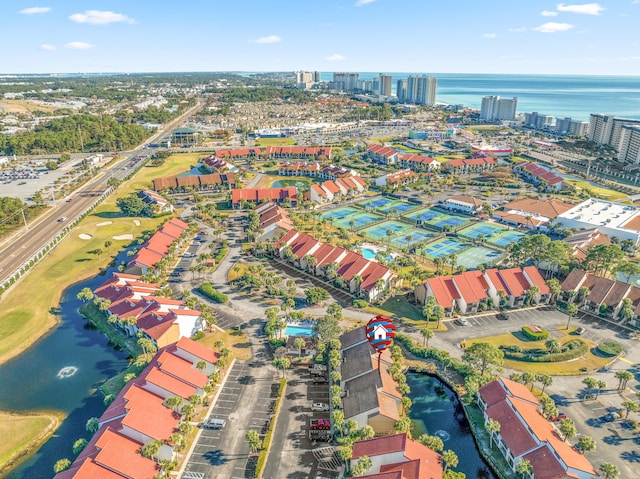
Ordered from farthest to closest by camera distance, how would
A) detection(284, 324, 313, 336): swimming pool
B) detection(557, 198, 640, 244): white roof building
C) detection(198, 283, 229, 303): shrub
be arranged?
1. detection(557, 198, 640, 244): white roof building
2. detection(198, 283, 229, 303): shrub
3. detection(284, 324, 313, 336): swimming pool

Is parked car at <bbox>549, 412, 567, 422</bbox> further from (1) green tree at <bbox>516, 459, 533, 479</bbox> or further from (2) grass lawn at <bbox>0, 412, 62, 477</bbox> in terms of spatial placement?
(2) grass lawn at <bbox>0, 412, 62, 477</bbox>

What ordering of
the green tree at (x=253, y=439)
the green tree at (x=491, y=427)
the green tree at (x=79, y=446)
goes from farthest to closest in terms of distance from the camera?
the green tree at (x=491, y=427), the green tree at (x=79, y=446), the green tree at (x=253, y=439)

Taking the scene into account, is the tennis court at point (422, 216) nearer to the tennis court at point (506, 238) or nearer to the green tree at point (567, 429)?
the tennis court at point (506, 238)

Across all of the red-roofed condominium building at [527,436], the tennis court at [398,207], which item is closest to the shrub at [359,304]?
the red-roofed condominium building at [527,436]

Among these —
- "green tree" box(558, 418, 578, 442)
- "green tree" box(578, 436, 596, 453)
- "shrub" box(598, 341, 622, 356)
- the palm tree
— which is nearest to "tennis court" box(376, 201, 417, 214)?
the palm tree

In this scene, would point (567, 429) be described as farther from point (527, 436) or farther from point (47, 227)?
point (47, 227)

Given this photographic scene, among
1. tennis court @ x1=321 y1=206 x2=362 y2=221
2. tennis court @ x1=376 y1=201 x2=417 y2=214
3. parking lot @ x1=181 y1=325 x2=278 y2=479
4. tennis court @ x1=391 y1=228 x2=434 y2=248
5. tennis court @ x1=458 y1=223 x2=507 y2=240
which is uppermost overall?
tennis court @ x1=376 y1=201 x2=417 y2=214
